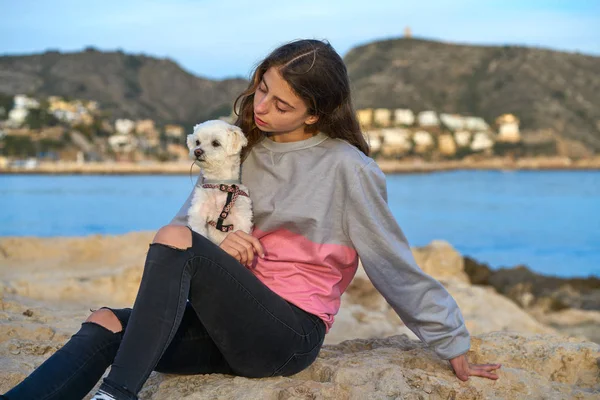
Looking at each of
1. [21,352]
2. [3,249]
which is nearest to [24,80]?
[3,249]

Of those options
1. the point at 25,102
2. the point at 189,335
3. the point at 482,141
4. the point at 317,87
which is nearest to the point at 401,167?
the point at 482,141

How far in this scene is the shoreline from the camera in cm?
6675

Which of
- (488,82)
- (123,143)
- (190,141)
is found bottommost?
(123,143)

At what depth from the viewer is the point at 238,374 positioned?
99.0 inches

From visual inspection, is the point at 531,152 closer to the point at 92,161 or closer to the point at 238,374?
the point at 92,161

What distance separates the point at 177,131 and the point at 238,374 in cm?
7315

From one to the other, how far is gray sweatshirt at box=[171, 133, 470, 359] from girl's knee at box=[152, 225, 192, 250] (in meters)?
0.47

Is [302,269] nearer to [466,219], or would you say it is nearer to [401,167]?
[466,219]

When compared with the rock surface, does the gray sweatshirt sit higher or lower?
higher

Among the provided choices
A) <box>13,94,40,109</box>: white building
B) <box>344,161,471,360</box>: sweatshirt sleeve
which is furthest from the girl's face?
<box>13,94,40,109</box>: white building

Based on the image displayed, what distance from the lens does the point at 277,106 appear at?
2.56 m

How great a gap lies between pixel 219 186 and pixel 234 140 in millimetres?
193

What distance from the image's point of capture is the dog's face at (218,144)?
8.74 feet

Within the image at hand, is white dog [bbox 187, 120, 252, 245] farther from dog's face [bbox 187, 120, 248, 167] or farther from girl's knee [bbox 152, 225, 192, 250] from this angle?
girl's knee [bbox 152, 225, 192, 250]
